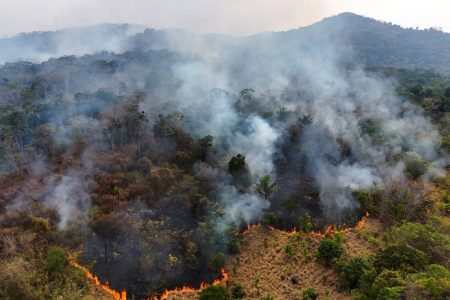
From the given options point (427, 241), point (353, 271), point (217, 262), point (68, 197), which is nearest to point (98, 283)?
point (217, 262)

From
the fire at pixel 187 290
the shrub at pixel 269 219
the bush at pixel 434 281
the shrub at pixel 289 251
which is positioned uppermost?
the bush at pixel 434 281

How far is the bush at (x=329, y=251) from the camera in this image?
2458 centimetres

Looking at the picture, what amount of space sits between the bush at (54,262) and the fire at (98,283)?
1.41m

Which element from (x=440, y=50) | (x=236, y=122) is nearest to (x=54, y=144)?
(x=236, y=122)

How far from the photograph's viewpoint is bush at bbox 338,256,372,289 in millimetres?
22188

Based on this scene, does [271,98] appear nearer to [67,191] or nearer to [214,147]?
[214,147]

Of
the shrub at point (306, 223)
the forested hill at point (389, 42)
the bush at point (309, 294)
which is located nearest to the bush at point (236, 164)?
the shrub at point (306, 223)

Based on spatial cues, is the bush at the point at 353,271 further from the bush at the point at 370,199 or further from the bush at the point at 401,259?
the bush at the point at 370,199

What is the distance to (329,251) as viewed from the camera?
24.7m

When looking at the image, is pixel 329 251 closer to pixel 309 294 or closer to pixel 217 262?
pixel 309 294

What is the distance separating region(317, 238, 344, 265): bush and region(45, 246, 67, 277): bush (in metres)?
15.5

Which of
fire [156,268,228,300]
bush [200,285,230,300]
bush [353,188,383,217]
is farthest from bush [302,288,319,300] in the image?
bush [353,188,383,217]

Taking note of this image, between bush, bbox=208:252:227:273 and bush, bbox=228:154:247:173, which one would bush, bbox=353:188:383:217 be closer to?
bush, bbox=228:154:247:173

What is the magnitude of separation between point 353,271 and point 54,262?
55.1 feet
